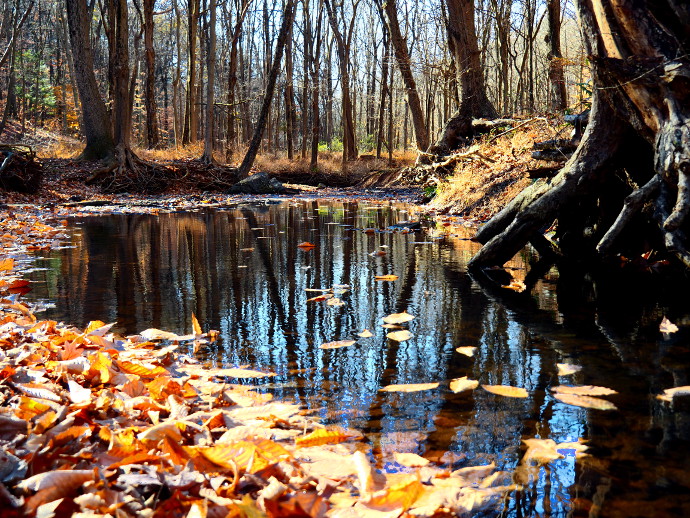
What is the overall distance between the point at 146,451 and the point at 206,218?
32.3ft

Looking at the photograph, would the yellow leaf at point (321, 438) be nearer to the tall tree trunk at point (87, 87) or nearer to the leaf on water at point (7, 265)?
the leaf on water at point (7, 265)

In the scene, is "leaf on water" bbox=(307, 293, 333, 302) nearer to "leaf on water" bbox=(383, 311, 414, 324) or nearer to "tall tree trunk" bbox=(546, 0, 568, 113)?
"leaf on water" bbox=(383, 311, 414, 324)

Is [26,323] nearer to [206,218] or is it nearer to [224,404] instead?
[224,404]

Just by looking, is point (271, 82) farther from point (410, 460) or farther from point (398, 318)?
point (410, 460)

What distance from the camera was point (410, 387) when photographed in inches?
101

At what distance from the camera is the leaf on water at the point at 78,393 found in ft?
6.58

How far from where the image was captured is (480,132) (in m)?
14.7

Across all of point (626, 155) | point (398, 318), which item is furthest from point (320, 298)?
point (626, 155)

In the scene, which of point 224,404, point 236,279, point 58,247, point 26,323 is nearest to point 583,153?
point 236,279

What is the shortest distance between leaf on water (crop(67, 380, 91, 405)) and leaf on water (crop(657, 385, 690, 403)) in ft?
7.38

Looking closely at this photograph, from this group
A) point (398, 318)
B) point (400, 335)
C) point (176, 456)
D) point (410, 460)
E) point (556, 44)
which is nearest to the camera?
point (176, 456)

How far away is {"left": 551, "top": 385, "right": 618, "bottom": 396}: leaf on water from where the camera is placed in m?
2.46

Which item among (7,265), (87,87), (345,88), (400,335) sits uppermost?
(345,88)

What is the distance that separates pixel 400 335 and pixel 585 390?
1149 millimetres
